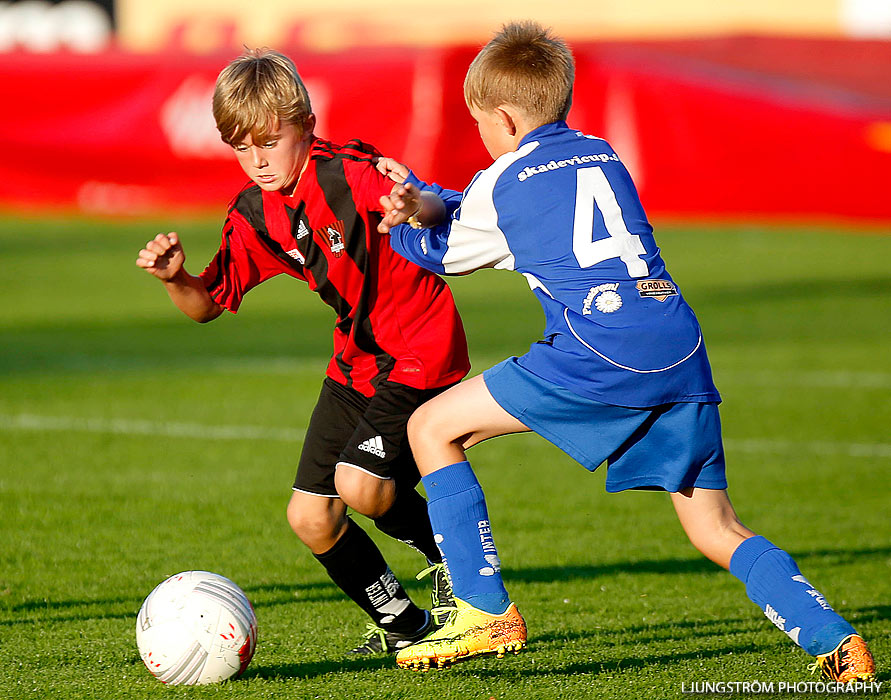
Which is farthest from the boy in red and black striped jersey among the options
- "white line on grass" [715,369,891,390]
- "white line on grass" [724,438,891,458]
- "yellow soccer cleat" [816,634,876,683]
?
"white line on grass" [715,369,891,390]

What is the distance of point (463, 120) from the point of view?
72.4ft

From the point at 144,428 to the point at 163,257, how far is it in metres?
5.05

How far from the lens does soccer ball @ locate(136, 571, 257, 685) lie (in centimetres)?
407

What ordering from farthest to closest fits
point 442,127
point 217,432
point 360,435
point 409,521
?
point 442,127 < point 217,432 < point 409,521 < point 360,435

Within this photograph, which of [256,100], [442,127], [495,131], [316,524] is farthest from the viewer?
[442,127]

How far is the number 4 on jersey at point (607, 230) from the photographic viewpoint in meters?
3.81

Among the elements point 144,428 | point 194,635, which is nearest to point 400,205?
point 194,635

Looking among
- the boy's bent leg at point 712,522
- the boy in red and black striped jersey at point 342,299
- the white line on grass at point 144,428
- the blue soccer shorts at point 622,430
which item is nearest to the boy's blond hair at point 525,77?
the boy in red and black striped jersey at point 342,299

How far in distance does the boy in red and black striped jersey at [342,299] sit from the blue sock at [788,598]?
114 cm

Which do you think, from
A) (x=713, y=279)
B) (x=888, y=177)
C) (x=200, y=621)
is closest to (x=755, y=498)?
(x=200, y=621)

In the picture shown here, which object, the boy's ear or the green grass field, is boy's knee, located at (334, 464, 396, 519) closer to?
the green grass field

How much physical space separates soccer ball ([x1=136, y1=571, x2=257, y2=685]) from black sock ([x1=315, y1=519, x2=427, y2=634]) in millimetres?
412

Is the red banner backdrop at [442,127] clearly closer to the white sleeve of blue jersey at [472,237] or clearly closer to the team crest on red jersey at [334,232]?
the team crest on red jersey at [334,232]

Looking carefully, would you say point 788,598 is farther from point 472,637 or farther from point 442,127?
point 442,127
